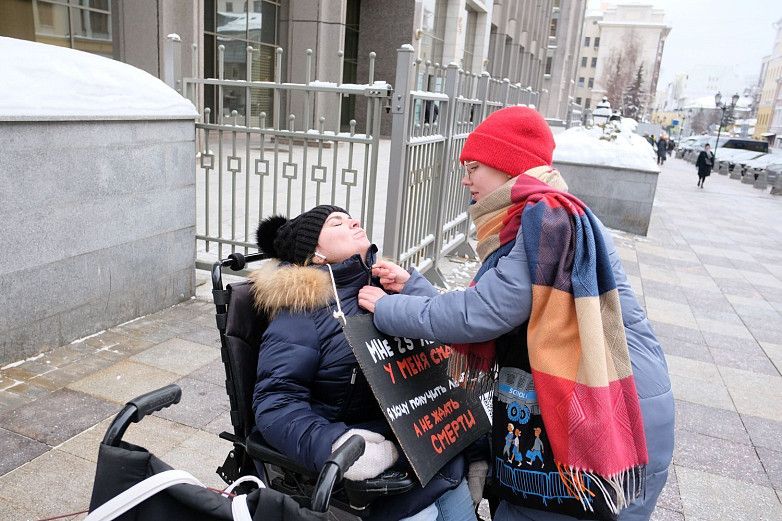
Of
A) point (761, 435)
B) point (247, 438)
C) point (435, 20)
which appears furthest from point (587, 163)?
point (435, 20)

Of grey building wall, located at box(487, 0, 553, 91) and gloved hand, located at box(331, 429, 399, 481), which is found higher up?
grey building wall, located at box(487, 0, 553, 91)

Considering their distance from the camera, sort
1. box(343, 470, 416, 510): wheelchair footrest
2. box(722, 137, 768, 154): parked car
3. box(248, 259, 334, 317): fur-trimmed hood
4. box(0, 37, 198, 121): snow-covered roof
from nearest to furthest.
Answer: box(343, 470, 416, 510): wheelchair footrest, box(248, 259, 334, 317): fur-trimmed hood, box(0, 37, 198, 121): snow-covered roof, box(722, 137, 768, 154): parked car

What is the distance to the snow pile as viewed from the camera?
11.3m

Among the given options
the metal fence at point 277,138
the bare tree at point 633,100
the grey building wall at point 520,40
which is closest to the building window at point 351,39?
the grey building wall at point 520,40

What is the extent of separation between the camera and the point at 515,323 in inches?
67.2

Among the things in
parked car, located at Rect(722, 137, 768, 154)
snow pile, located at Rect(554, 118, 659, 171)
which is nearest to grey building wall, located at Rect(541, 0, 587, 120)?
parked car, located at Rect(722, 137, 768, 154)

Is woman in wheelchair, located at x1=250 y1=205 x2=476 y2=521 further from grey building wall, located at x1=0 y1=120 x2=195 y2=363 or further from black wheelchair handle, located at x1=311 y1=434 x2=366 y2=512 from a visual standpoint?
grey building wall, located at x1=0 y1=120 x2=195 y2=363

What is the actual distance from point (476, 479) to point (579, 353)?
0.67 meters

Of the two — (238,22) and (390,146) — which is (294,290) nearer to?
(390,146)

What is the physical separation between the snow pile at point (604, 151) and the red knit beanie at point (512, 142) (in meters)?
9.74

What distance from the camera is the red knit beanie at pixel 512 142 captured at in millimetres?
1902

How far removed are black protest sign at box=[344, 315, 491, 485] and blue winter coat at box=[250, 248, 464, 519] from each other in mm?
97

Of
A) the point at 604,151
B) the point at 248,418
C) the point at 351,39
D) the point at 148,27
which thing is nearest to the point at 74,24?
the point at 148,27

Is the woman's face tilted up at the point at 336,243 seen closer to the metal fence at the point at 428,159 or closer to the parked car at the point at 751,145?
the metal fence at the point at 428,159
